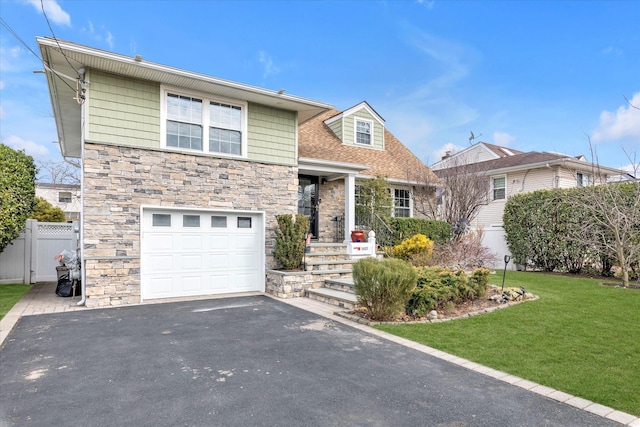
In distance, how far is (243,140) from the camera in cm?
997

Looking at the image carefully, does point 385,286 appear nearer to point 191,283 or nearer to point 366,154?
point 191,283

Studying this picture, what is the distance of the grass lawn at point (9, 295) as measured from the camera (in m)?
7.64

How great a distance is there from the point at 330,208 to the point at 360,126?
429cm

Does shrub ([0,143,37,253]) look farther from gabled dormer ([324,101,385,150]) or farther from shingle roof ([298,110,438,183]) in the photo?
gabled dormer ([324,101,385,150])

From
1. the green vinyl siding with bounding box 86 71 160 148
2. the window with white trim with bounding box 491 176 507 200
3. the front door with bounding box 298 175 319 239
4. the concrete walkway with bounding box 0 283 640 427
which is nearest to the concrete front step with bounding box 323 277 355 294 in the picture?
the concrete walkway with bounding box 0 283 640 427

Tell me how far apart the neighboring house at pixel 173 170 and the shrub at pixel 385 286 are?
4.05 metres

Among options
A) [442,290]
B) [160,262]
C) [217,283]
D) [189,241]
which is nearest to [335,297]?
[442,290]

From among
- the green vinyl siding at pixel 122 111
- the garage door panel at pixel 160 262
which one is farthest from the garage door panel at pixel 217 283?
the green vinyl siding at pixel 122 111

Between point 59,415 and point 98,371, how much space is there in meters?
1.10

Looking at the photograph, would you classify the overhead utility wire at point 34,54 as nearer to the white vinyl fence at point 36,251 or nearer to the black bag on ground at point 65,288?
the black bag on ground at point 65,288

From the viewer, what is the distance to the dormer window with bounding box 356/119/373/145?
15.4 meters

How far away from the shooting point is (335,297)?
831 cm

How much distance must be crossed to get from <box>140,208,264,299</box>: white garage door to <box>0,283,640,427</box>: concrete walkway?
49 centimetres

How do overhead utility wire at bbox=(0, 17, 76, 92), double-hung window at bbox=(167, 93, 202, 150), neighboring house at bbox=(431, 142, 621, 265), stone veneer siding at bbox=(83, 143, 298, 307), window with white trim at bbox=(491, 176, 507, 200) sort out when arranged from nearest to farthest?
overhead utility wire at bbox=(0, 17, 76, 92) < stone veneer siding at bbox=(83, 143, 298, 307) < double-hung window at bbox=(167, 93, 202, 150) < neighboring house at bbox=(431, 142, 621, 265) < window with white trim at bbox=(491, 176, 507, 200)
